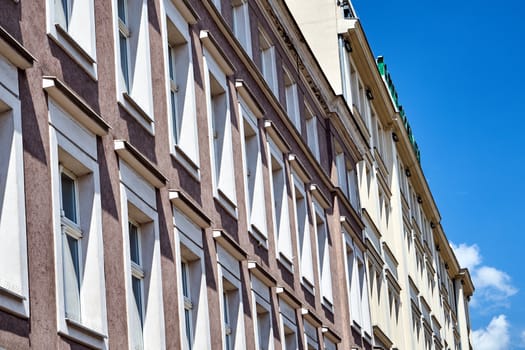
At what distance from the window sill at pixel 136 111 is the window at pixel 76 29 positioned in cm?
108

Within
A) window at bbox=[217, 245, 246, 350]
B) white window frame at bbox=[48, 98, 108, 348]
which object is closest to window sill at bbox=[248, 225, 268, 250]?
window at bbox=[217, 245, 246, 350]

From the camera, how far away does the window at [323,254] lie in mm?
34781

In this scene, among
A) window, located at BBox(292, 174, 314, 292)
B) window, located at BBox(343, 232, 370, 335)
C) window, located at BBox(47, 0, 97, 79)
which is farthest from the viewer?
window, located at BBox(343, 232, 370, 335)

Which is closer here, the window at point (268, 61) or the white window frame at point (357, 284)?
the window at point (268, 61)

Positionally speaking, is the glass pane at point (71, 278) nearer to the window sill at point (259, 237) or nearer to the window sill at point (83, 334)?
the window sill at point (83, 334)

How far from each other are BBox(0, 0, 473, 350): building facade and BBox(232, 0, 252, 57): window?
0.17 feet

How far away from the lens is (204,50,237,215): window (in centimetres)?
2506

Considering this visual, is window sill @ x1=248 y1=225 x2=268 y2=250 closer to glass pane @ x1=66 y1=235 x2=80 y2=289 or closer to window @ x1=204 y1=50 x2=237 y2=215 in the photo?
window @ x1=204 y1=50 x2=237 y2=215

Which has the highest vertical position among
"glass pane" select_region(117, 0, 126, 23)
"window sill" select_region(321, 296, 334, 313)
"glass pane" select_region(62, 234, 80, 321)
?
"glass pane" select_region(117, 0, 126, 23)

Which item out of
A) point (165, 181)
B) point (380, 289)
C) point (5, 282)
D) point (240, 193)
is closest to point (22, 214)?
point (5, 282)

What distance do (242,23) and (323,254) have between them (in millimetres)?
8108

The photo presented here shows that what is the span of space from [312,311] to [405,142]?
77.2ft

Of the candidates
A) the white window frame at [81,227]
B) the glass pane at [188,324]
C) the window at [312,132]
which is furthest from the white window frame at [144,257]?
the window at [312,132]

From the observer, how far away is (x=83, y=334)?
16.6 meters
